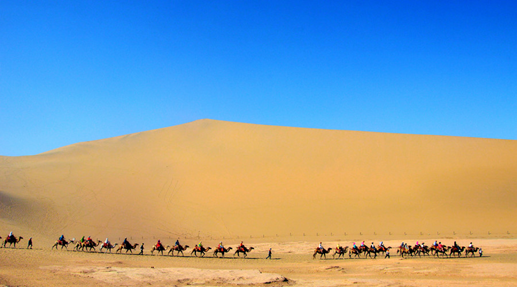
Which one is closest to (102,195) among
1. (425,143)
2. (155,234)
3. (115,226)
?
(115,226)

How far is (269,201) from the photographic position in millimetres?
40500

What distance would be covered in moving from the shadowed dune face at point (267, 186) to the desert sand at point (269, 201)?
0.17 m

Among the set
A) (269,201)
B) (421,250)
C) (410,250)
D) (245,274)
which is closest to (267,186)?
(269,201)

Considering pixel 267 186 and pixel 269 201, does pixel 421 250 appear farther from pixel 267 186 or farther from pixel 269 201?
pixel 267 186

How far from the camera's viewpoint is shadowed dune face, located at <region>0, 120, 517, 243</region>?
35.1m

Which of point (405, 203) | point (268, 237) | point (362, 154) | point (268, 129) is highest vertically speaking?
point (268, 129)

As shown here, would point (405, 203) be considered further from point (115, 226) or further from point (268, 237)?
point (115, 226)

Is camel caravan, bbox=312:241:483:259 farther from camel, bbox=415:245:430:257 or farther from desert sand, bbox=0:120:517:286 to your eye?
desert sand, bbox=0:120:517:286

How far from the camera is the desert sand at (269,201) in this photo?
1950 centimetres

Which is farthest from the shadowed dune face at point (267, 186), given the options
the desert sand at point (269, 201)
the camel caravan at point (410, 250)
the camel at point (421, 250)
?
the camel caravan at point (410, 250)

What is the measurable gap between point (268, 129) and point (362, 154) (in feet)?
66.7

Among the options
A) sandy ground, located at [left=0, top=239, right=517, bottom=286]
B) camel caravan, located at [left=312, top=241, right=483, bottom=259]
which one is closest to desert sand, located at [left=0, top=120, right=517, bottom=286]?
sandy ground, located at [left=0, top=239, right=517, bottom=286]

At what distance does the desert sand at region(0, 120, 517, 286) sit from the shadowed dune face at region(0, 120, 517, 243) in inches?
6.8

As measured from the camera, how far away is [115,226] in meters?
34.5
